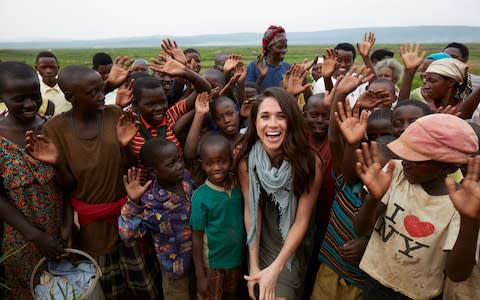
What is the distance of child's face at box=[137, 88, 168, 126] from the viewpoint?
3.12 metres

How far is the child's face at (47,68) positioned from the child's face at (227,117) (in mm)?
3747

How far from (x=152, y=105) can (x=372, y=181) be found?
210cm

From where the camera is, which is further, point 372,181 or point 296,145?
point 296,145

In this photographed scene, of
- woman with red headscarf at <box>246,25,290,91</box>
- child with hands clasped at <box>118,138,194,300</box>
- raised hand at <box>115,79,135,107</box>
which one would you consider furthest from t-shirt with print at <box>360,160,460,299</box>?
woman with red headscarf at <box>246,25,290,91</box>

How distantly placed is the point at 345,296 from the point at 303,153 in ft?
3.37

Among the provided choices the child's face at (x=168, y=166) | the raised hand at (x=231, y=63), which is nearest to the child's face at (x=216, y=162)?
the child's face at (x=168, y=166)

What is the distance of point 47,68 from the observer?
19.0ft

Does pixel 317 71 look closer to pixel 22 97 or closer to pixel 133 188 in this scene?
pixel 133 188

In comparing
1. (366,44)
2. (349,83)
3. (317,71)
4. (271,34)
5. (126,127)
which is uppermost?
(271,34)

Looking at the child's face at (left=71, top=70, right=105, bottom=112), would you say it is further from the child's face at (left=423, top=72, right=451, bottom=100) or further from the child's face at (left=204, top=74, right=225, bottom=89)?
the child's face at (left=423, top=72, right=451, bottom=100)

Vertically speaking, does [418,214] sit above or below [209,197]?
above

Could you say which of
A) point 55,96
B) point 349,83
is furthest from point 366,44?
point 55,96

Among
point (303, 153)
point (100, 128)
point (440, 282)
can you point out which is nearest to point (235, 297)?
point (303, 153)

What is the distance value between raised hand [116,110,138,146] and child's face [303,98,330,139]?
1.48 m
